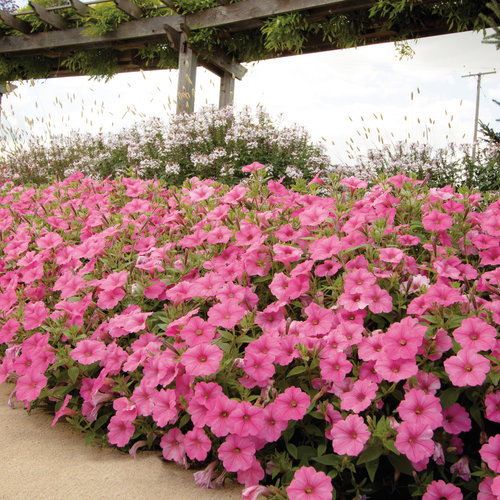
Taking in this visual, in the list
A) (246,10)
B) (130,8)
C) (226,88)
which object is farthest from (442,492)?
(226,88)

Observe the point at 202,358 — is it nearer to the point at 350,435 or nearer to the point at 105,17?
the point at 350,435

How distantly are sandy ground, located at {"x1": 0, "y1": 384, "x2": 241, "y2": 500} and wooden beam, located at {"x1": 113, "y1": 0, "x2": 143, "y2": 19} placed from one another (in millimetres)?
9240

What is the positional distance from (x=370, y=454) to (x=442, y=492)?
0.23m

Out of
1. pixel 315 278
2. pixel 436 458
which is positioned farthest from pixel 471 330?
pixel 315 278

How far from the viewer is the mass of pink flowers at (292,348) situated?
1591 millimetres

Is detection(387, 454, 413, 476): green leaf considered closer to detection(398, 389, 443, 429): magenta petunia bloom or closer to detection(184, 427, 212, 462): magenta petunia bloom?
detection(398, 389, 443, 429): magenta petunia bloom

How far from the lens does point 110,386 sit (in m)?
2.04

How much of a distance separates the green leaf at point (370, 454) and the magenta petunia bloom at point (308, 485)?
129mm

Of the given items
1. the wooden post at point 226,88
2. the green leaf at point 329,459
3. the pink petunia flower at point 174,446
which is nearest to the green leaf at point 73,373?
the pink petunia flower at point 174,446

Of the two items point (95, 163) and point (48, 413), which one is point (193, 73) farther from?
point (48, 413)

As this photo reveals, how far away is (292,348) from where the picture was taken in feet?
5.80

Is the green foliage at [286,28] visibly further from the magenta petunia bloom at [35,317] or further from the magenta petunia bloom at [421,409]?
the magenta petunia bloom at [421,409]

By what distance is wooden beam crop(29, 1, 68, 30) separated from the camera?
10.3m

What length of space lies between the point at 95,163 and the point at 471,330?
7.61 meters
